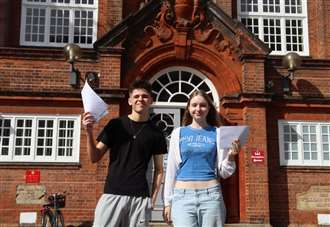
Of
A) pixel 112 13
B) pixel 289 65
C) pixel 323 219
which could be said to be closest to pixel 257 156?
pixel 323 219

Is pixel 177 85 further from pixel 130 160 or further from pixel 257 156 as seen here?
pixel 130 160

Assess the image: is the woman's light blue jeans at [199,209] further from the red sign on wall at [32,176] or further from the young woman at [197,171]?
the red sign on wall at [32,176]

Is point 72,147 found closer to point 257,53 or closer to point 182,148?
point 257,53

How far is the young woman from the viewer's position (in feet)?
14.8

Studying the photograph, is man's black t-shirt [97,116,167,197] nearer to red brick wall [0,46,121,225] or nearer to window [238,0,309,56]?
red brick wall [0,46,121,225]

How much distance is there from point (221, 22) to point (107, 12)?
330 cm

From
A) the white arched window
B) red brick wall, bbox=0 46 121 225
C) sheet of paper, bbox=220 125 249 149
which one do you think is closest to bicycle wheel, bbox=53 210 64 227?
red brick wall, bbox=0 46 121 225

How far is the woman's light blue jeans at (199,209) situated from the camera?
450cm

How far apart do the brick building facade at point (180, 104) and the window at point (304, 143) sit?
26 mm

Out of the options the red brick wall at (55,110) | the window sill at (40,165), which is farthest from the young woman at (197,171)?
the window sill at (40,165)

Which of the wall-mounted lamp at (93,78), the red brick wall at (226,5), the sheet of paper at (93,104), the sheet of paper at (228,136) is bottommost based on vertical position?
the sheet of paper at (228,136)

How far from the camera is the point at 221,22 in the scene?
1326cm

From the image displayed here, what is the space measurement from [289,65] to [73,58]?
5.33 meters

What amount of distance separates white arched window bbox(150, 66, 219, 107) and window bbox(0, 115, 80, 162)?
7.40 ft
